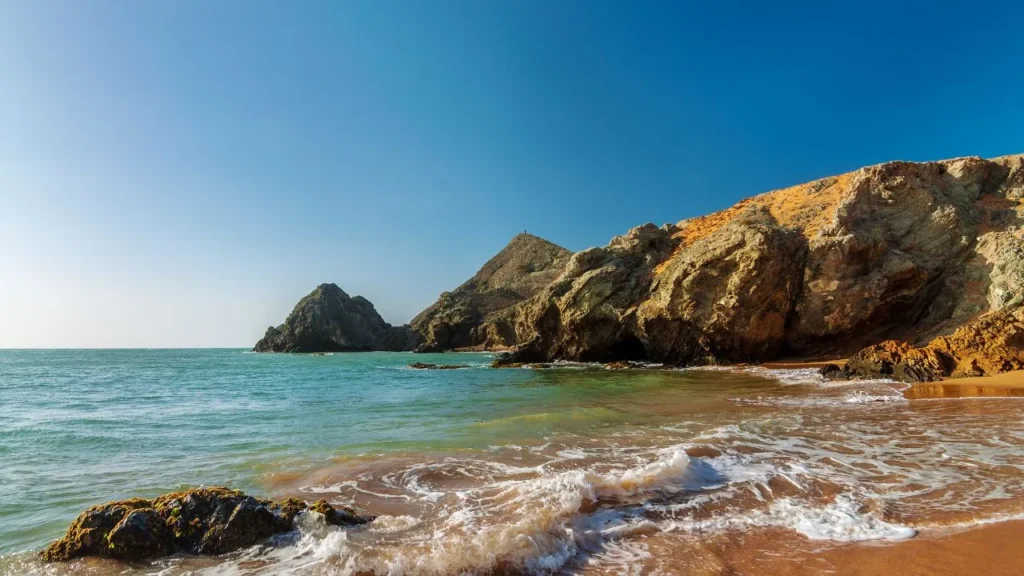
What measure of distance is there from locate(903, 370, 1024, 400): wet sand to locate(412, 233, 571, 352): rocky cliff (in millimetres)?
36157

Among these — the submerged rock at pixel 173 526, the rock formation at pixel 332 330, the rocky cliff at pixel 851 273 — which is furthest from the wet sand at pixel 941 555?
the rock formation at pixel 332 330

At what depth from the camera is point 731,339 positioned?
2755 centimetres

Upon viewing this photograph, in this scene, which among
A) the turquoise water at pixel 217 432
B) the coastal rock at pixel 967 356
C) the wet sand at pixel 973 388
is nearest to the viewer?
the turquoise water at pixel 217 432

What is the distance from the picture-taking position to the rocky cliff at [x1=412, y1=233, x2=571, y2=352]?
250 ft

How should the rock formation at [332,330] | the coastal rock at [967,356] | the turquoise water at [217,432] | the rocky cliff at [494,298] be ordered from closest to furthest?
the turquoise water at [217,432] < the coastal rock at [967,356] < the rocky cliff at [494,298] < the rock formation at [332,330]

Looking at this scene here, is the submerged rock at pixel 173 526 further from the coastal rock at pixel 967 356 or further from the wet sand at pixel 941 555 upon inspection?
the coastal rock at pixel 967 356

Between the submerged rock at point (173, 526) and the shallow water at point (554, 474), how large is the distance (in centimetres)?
16

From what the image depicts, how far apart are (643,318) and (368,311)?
8557 centimetres

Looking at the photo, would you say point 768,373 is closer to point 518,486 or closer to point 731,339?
point 731,339

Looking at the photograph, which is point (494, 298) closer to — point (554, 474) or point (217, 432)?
point (217, 432)

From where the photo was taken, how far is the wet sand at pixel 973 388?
12898 mm

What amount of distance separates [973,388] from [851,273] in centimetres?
1169

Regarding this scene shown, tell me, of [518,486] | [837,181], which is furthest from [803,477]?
[837,181]

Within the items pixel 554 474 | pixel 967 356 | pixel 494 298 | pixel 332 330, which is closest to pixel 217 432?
pixel 554 474
